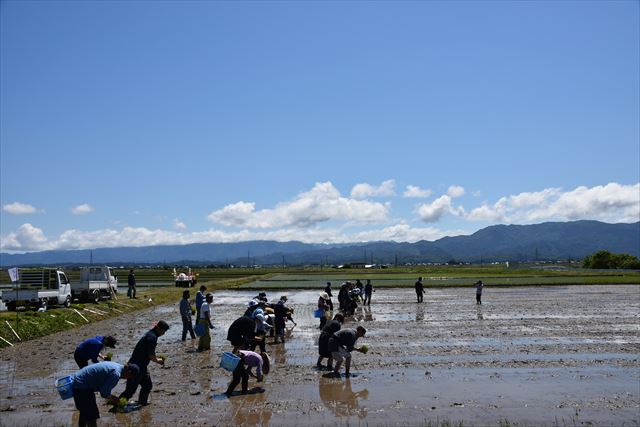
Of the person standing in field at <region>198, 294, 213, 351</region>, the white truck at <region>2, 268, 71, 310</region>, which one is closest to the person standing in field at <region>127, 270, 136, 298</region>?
the white truck at <region>2, 268, 71, 310</region>

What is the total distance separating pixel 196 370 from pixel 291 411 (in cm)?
508

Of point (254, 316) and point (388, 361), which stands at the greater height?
point (254, 316)

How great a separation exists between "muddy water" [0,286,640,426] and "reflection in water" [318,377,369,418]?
25 millimetres

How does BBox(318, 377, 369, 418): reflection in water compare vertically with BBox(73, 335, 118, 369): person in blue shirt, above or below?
below

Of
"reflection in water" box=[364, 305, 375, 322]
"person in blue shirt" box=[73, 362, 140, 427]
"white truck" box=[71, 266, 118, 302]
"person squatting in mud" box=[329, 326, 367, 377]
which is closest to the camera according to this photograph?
"person in blue shirt" box=[73, 362, 140, 427]

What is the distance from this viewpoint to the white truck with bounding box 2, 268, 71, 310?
29.4 metres

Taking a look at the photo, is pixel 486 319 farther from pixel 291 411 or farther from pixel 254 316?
pixel 291 411

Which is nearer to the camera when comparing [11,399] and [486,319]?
[11,399]

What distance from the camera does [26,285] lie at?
31.5m

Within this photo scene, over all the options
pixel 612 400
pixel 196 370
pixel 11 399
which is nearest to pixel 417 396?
pixel 612 400

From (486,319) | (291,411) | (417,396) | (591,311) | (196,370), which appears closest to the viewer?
(291,411)

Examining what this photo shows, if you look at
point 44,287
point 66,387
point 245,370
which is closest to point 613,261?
point 44,287

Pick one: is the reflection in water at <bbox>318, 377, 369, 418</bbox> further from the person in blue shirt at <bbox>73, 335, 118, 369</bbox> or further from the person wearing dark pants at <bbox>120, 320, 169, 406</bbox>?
the person in blue shirt at <bbox>73, 335, 118, 369</bbox>

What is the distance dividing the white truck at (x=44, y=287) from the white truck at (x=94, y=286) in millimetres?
2445
